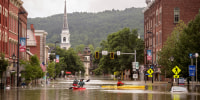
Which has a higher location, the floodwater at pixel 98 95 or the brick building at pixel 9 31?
the brick building at pixel 9 31

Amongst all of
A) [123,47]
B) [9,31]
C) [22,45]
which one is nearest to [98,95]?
[22,45]

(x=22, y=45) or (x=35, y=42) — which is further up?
(x=35, y=42)

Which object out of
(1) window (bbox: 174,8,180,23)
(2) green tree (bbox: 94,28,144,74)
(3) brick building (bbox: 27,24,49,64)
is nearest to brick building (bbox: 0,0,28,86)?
(1) window (bbox: 174,8,180,23)

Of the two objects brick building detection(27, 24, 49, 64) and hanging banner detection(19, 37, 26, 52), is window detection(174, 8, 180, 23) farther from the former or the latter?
brick building detection(27, 24, 49, 64)

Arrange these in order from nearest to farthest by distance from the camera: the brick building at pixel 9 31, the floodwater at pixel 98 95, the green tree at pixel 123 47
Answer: the floodwater at pixel 98 95
the brick building at pixel 9 31
the green tree at pixel 123 47

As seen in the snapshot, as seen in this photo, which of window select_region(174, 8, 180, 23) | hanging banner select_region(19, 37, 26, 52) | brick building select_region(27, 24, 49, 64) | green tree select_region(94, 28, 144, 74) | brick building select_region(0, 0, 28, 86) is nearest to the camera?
brick building select_region(0, 0, 28, 86)

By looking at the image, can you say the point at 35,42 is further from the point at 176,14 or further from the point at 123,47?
the point at 176,14

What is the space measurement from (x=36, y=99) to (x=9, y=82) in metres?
35.9

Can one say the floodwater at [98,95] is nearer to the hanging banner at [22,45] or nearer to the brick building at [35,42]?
the hanging banner at [22,45]

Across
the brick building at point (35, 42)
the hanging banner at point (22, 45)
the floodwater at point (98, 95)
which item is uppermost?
the brick building at point (35, 42)

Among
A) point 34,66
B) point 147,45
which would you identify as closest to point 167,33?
point 147,45

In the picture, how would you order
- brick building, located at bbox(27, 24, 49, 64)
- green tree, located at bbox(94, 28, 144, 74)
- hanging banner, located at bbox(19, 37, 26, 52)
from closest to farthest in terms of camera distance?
hanging banner, located at bbox(19, 37, 26, 52) → green tree, located at bbox(94, 28, 144, 74) → brick building, located at bbox(27, 24, 49, 64)

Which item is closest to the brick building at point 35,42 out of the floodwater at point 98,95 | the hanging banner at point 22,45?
the hanging banner at point 22,45

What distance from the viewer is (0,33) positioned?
59000mm
